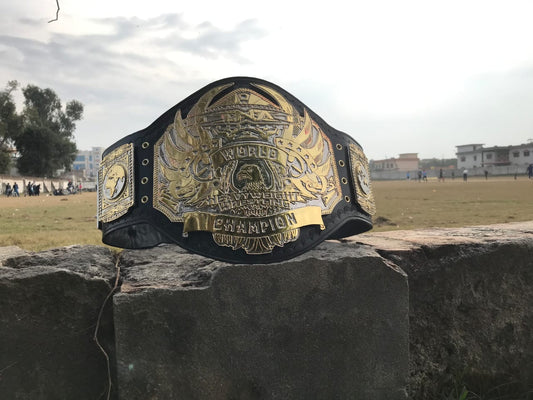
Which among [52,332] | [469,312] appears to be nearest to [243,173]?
[52,332]

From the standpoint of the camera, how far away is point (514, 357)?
5.20ft

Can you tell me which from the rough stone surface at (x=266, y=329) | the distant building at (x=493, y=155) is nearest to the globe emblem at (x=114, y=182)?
the rough stone surface at (x=266, y=329)

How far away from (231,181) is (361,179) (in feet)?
1.91

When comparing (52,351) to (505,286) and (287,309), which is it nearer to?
(287,309)

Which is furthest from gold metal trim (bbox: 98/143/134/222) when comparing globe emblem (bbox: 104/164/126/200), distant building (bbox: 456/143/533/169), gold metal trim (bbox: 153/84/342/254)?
distant building (bbox: 456/143/533/169)

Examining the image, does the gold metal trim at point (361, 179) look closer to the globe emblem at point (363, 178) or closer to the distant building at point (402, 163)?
the globe emblem at point (363, 178)

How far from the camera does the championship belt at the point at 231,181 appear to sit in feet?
4.07

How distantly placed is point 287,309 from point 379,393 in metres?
0.44

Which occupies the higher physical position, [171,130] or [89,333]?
[171,130]

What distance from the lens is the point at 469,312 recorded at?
155cm

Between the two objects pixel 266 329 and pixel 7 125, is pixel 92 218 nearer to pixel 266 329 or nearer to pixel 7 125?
pixel 266 329

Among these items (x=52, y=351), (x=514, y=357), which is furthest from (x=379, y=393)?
(x=52, y=351)

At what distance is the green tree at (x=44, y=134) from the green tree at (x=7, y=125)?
79cm

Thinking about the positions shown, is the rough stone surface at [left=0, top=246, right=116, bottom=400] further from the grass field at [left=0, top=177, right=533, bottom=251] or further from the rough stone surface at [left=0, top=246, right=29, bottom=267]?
the grass field at [left=0, top=177, right=533, bottom=251]
